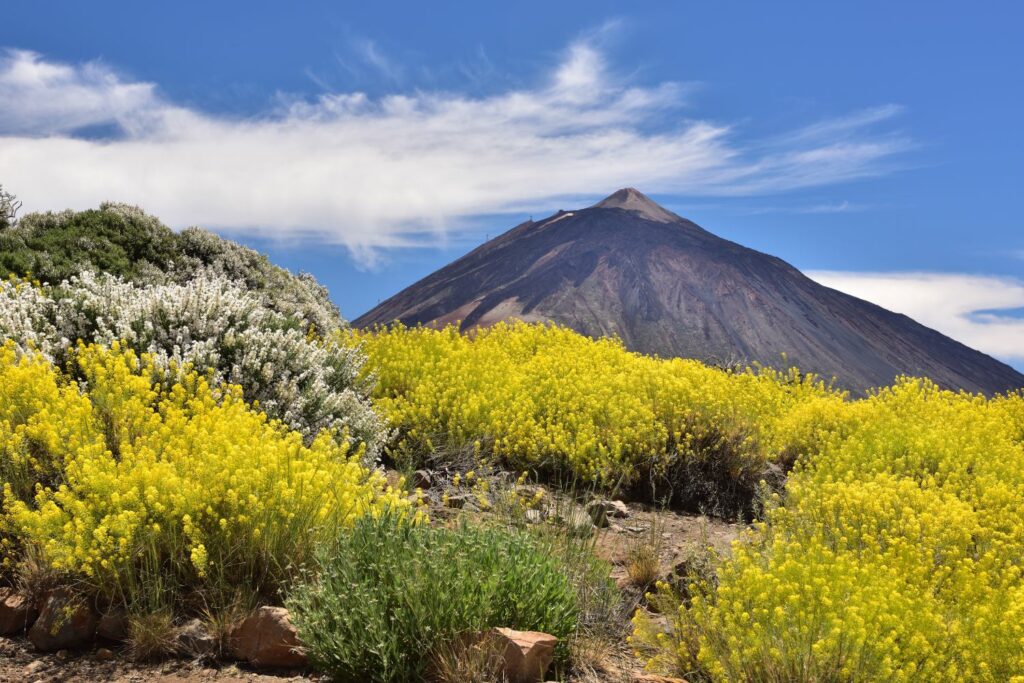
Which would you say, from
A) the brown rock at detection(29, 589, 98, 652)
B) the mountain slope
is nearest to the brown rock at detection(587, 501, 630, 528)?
the brown rock at detection(29, 589, 98, 652)

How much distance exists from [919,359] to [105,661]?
13660 cm

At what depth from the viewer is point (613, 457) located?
9.07 meters

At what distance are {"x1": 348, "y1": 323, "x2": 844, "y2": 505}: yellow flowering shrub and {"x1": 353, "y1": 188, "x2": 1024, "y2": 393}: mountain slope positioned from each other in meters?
88.3

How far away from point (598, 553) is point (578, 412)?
342 centimetres

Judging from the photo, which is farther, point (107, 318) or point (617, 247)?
point (617, 247)

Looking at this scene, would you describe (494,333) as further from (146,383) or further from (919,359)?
(919,359)

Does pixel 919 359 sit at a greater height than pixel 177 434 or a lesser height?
greater

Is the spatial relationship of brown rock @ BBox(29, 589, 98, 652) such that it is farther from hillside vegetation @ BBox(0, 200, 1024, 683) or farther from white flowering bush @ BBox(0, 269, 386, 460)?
white flowering bush @ BBox(0, 269, 386, 460)

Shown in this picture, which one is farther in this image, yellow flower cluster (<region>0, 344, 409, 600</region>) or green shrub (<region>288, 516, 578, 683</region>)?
yellow flower cluster (<region>0, 344, 409, 600</region>)

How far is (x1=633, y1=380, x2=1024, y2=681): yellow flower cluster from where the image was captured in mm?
4246

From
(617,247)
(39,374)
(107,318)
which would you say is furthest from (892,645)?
(617,247)

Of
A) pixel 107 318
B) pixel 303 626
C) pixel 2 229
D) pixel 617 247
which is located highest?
pixel 617 247

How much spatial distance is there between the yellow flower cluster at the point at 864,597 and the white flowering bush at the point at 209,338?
3.43 metres

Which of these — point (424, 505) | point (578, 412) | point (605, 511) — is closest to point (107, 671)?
point (424, 505)
